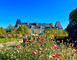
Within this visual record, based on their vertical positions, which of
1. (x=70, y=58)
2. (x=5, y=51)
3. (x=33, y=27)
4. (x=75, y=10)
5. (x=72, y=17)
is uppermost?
(x=33, y=27)

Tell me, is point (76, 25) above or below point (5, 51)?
above

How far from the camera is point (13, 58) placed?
3.17 metres

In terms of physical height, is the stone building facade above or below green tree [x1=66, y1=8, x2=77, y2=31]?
above

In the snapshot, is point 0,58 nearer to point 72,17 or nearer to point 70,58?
point 70,58

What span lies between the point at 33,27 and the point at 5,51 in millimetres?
33951

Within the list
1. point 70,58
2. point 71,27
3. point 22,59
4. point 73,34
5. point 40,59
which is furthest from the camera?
point 71,27

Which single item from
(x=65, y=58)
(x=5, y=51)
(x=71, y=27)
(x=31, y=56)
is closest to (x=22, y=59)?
(x=31, y=56)

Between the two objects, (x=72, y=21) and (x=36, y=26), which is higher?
(x=36, y=26)

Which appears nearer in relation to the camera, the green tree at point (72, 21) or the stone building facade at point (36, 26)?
the green tree at point (72, 21)

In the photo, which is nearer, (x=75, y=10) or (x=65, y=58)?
(x=65, y=58)

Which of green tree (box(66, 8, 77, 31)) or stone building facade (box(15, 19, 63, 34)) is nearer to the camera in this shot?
green tree (box(66, 8, 77, 31))

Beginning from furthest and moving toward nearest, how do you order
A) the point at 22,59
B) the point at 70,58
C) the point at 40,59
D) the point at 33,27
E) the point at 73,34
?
1. the point at 33,27
2. the point at 73,34
3. the point at 22,59
4. the point at 70,58
5. the point at 40,59

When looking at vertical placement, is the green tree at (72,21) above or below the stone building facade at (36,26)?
below

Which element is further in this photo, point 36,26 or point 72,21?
point 36,26
